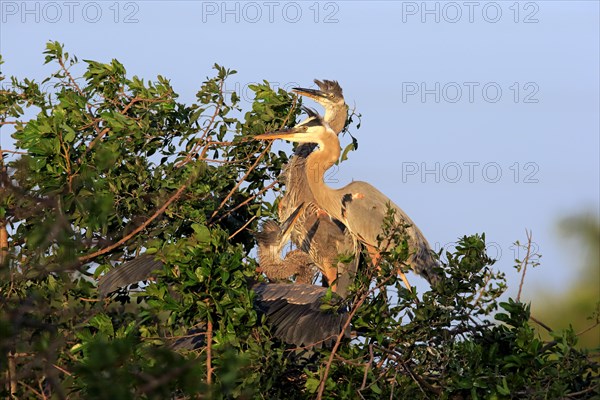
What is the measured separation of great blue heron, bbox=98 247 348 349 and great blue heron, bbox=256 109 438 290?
136 centimetres

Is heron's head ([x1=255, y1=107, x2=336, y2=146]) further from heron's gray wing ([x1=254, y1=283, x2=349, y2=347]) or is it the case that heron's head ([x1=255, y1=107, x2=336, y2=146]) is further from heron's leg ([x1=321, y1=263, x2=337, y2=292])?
heron's gray wing ([x1=254, y1=283, x2=349, y2=347])

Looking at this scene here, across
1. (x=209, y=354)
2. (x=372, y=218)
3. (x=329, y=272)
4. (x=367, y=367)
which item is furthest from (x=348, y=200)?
(x=209, y=354)

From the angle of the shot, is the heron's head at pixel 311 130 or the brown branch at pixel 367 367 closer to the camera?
the brown branch at pixel 367 367

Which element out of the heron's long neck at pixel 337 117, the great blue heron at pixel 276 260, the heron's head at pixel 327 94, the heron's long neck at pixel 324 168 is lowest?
the great blue heron at pixel 276 260

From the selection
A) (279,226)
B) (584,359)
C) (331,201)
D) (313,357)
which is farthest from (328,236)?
(584,359)

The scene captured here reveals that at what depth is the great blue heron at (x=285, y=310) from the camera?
20.2ft

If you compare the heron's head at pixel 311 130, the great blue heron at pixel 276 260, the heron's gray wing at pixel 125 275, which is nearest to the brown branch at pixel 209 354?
the heron's gray wing at pixel 125 275

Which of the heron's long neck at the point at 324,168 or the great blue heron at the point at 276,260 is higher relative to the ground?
the heron's long neck at the point at 324,168

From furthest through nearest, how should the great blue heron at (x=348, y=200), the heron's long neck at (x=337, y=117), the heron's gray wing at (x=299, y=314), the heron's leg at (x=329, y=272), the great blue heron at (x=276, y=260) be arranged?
the heron's long neck at (x=337, y=117), the heron's leg at (x=329, y=272), the great blue heron at (x=348, y=200), the great blue heron at (x=276, y=260), the heron's gray wing at (x=299, y=314)

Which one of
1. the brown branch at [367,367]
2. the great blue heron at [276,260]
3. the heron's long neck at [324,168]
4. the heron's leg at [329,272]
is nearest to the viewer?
the brown branch at [367,367]

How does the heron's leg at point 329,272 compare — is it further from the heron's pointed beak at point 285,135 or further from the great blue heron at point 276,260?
the heron's pointed beak at point 285,135

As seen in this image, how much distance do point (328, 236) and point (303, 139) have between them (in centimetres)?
93

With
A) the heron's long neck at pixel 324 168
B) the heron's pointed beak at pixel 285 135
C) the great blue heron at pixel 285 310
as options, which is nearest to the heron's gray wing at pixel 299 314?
the great blue heron at pixel 285 310

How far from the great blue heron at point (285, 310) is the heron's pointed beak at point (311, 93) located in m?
2.22
